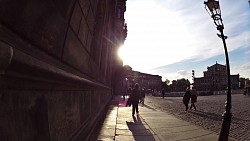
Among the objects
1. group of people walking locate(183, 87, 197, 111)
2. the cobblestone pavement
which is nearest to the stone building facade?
the cobblestone pavement

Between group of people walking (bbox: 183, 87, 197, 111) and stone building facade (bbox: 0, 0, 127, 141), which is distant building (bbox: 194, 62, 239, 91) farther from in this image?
stone building facade (bbox: 0, 0, 127, 141)

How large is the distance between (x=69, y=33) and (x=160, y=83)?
128838 millimetres

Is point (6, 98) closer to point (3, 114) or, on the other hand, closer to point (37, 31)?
point (3, 114)

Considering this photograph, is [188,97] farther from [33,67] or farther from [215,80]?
[215,80]

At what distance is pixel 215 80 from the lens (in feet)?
360

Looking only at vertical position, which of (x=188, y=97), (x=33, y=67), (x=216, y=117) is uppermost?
(x=33, y=67)

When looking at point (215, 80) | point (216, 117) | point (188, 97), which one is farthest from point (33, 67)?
point (215, 80)

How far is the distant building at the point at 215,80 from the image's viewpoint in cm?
10584

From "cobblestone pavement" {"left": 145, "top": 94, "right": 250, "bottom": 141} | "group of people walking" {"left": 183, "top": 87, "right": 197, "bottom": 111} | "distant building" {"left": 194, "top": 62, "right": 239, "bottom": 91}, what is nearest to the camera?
"cobblestone pavement" {"left": 145, "top": 94, "right": 250, "bottom": 141}

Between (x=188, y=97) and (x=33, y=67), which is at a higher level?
(x=33, y=67)

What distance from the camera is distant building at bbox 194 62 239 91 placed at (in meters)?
106

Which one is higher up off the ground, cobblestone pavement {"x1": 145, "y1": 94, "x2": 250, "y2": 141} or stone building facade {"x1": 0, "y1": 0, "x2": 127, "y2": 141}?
stone building facade {"x1": 0, "y1": 0, "x2": 127, "y2": 141}

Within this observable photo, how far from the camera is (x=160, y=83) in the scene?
429 feet

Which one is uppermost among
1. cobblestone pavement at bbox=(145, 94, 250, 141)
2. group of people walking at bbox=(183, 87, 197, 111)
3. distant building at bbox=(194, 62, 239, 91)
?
distant building at bbox=(194, 62, 239, 91)
